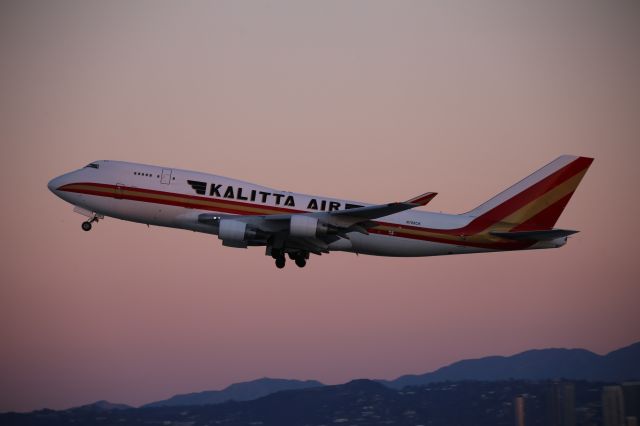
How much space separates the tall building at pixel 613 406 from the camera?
2721 inches

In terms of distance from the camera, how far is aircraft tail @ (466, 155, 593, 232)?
56.1 metres

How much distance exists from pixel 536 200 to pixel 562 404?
2079cm

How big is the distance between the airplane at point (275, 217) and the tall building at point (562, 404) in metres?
20.7

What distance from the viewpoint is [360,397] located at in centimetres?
7256

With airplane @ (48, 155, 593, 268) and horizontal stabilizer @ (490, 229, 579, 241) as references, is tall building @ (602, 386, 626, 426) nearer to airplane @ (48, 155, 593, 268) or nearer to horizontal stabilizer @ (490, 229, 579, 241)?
airplane @ (48, 155, 593, 268)

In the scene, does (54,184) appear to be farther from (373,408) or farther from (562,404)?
(562,404)

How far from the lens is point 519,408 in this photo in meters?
71.1

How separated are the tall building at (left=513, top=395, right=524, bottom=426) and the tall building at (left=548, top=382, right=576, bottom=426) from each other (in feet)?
6.39

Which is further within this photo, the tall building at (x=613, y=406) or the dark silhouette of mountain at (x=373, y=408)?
the dark silhouette of mountain at (x=373, y=408)

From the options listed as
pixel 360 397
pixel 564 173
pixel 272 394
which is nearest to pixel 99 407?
pixel 272 394

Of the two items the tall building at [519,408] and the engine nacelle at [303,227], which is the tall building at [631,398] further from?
the engine nacelle at [303,227]

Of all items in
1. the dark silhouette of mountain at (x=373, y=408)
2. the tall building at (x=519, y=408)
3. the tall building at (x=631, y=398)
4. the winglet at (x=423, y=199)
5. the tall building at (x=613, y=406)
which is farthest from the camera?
the tall building at (x=519, y=408)

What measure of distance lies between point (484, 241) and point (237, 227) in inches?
551

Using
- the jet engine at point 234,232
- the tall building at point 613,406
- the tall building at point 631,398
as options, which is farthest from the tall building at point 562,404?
the jet engine at point 234,232
